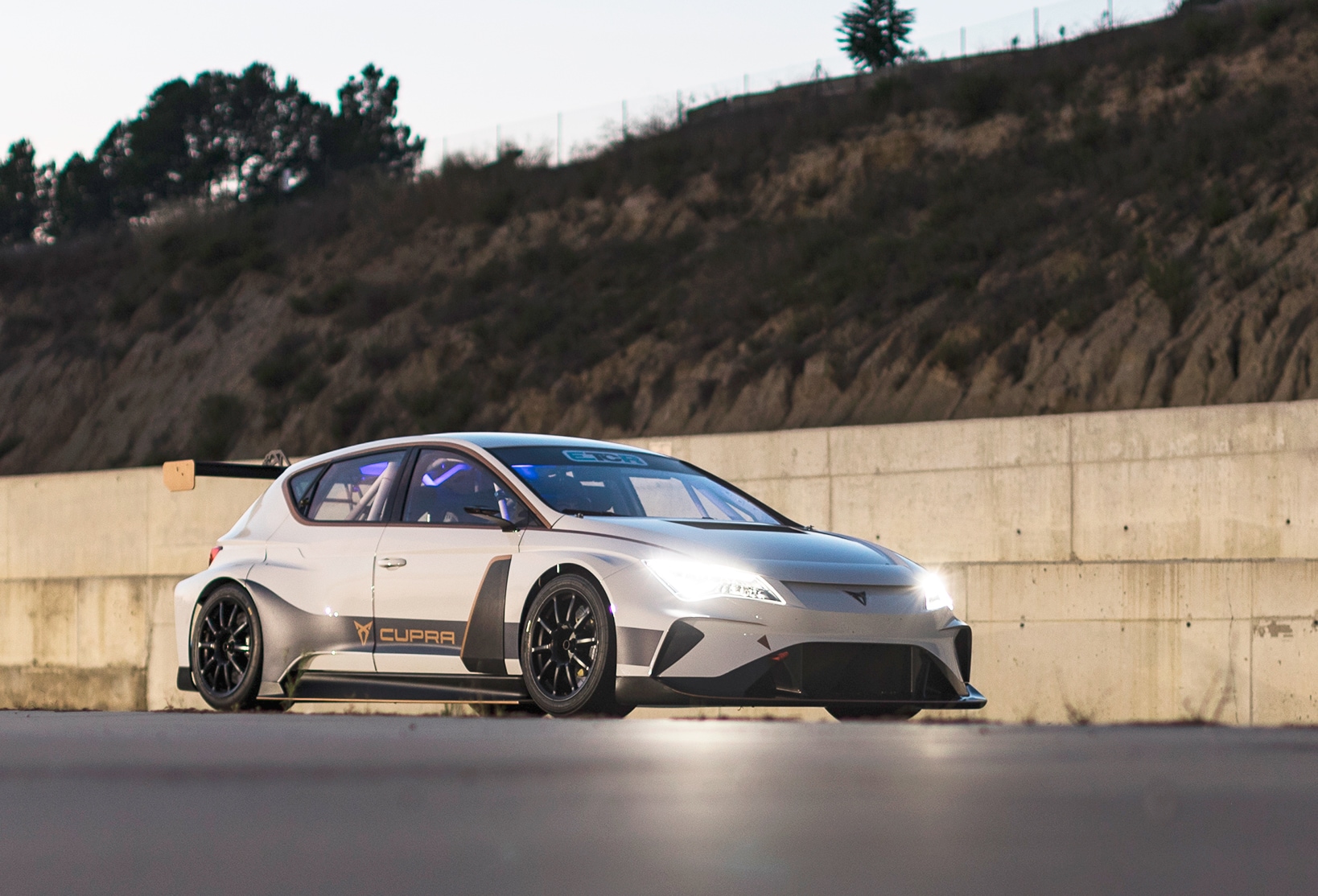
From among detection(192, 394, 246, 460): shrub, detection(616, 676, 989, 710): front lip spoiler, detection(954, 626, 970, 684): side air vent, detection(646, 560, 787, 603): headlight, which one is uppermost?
detection(192, 394, 246, 460): shrub

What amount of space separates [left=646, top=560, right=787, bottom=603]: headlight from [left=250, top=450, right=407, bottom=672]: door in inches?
76.2

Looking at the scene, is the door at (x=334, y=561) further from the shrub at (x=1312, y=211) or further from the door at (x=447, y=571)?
the shrub at (x=1312, y=211)

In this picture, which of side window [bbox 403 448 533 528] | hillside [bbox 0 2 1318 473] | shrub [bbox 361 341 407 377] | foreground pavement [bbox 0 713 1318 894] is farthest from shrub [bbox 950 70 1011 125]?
foreground pavement [bbox 0 713 1318 894]

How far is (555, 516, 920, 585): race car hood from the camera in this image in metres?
8.70

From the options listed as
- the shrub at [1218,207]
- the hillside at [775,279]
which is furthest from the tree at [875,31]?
the shrub at [1218,207]

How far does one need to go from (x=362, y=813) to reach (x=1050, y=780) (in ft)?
6.51

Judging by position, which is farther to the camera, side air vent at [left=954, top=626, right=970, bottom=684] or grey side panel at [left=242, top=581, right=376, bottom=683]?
grey side panel at [left=242, top=581, right=376, bottom=683]

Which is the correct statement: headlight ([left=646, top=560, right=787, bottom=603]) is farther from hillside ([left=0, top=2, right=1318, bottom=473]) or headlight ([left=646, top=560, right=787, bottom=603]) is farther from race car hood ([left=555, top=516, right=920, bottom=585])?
hillside ([left=0, top=2, right=1318, bottom=473])

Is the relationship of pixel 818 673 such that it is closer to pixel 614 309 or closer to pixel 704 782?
pixel 704 782

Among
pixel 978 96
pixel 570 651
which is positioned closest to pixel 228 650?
pixel 570 651

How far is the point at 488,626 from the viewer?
915 centimetres

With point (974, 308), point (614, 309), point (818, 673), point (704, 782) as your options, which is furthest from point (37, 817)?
point (614, 309)

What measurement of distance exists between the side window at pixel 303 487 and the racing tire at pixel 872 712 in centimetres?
328

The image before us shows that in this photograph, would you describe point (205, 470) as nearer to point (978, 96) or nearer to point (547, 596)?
point (547, 596)
